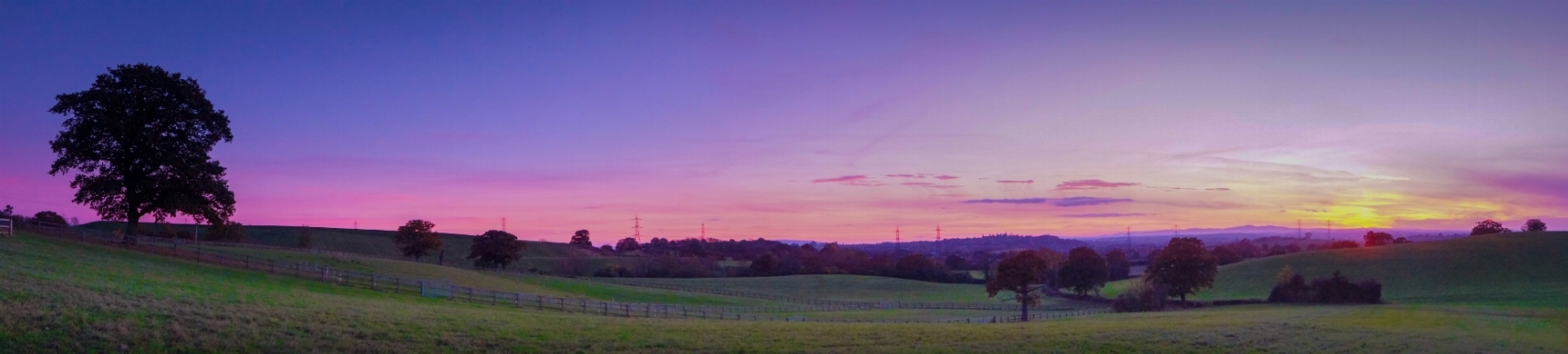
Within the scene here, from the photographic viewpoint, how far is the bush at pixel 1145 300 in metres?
59.5

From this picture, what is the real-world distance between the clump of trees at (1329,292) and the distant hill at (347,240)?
8964 cm

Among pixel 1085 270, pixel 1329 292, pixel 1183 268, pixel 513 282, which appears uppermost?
pixel 1183 268

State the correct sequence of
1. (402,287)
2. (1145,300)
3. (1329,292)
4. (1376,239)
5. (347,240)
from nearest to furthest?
(402,287) → (1145,300) → (1329,292) → (347,240) → (1376,239)

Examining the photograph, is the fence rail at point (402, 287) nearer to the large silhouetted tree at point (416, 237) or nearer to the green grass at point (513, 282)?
the green grass at point (513, 282)

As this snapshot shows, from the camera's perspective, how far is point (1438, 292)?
6731 cm

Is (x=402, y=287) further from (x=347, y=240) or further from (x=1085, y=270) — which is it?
(x=347, y=240)

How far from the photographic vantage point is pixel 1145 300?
60.0m

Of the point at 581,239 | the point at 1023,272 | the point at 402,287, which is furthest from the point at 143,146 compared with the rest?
Result: the point at 581,239

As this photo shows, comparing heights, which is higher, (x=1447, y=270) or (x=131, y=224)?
(x=131, y=224)

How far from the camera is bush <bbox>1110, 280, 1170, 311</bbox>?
2344 inches

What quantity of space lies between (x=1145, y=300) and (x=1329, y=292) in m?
15.3

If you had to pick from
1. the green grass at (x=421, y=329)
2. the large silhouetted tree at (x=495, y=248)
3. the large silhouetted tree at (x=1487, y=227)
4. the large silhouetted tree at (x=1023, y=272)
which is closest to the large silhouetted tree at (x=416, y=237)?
the large silhouetted tree at (x=495, y=248)

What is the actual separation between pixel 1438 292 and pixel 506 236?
259 feet

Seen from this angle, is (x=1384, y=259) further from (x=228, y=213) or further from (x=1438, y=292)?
(x=228, y=213)
